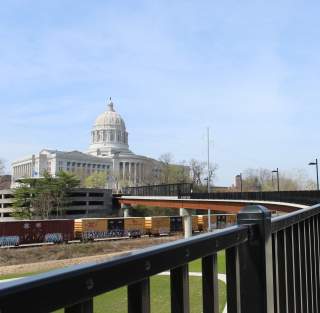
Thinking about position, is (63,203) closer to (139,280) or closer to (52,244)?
(52,244)

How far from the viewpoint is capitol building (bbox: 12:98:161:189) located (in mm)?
172250

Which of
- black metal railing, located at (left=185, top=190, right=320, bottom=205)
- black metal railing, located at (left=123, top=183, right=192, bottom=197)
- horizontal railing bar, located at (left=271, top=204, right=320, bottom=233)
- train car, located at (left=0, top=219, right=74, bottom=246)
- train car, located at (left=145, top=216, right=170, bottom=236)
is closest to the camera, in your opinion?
horizontal railing bar, located at (left=271, top=204, right=320, bottom=233)

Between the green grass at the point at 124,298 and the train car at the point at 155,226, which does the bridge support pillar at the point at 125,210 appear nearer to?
the train car at the point at 155,226

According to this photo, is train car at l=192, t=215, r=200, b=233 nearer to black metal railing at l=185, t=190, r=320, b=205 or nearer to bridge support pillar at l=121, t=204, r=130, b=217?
black metal railing at l=185, t=190, r=320, b=205

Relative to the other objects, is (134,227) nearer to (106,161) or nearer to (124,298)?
(124,298)

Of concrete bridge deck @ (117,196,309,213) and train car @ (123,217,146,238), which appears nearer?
concrete bridge deck @ (117,196,309,213)

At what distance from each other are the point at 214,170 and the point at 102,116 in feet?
203

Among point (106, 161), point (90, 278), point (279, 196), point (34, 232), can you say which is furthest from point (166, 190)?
point (90, 278)

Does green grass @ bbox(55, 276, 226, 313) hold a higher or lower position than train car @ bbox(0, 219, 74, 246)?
higher

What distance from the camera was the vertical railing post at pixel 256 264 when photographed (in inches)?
123

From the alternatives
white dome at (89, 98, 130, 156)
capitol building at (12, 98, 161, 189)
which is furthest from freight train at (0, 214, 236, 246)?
white dome at (89, 98, 130, 156)

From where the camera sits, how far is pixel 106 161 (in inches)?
7023

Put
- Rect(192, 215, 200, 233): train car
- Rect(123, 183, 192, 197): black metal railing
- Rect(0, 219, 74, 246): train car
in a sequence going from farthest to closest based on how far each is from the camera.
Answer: Rect(123, 183, 192, 197): black metal railing
Rect(192, 215, 200, 233): train car
Rect(0, 219, 74, 246): train car

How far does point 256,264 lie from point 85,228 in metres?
72.1
